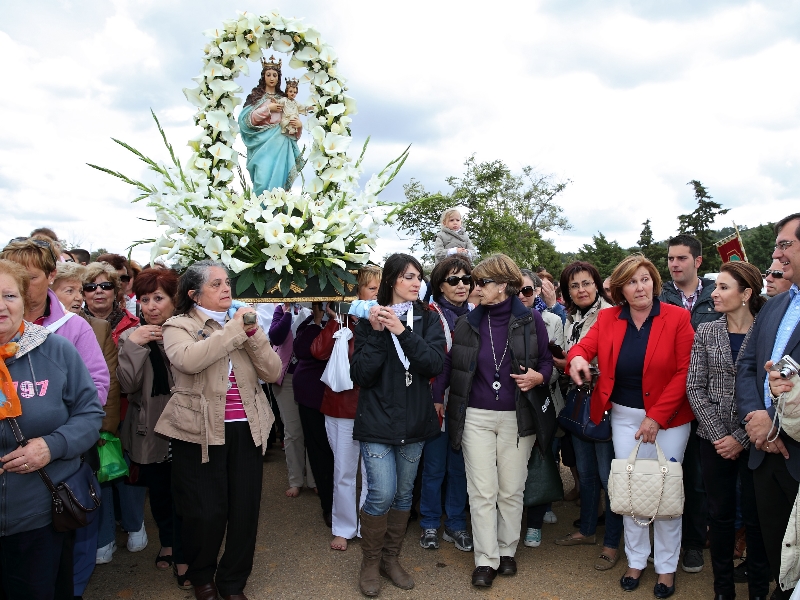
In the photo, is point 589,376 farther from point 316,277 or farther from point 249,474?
point 249,474

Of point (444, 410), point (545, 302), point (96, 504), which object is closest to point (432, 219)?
point (545, 302)

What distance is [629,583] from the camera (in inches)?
157

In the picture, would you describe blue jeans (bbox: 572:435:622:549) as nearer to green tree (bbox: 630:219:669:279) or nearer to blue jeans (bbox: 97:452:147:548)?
blue jeans (bbox: 97:452:147:548)

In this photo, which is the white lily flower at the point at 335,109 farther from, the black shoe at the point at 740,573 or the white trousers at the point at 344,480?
the black shoe at the point at 740,573

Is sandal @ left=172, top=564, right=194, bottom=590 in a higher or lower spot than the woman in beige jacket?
lower

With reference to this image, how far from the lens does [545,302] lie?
663cm

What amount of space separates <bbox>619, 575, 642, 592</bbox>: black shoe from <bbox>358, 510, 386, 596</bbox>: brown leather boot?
167 centimetres

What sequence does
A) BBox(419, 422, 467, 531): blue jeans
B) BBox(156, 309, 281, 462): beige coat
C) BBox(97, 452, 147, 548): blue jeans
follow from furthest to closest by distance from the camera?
BBox(419, 422, 467, 531): blue jeans → BBox(97, 452, 147, 548): blue jeans → BBox(156, 309, 281, 462): beige coat

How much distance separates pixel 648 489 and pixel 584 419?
674mm

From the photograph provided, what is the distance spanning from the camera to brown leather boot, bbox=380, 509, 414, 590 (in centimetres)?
398

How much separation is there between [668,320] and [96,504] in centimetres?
365

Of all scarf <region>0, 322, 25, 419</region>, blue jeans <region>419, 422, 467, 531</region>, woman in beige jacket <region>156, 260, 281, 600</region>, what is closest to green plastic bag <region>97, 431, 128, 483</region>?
woman in beige jacket <region>156, 260, 281, 600</region>

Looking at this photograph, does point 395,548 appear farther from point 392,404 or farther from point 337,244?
point 337,244

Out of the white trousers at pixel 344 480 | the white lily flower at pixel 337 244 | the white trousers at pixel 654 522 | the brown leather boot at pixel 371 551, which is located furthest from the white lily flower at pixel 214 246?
the white trousers at pixel 654 522
